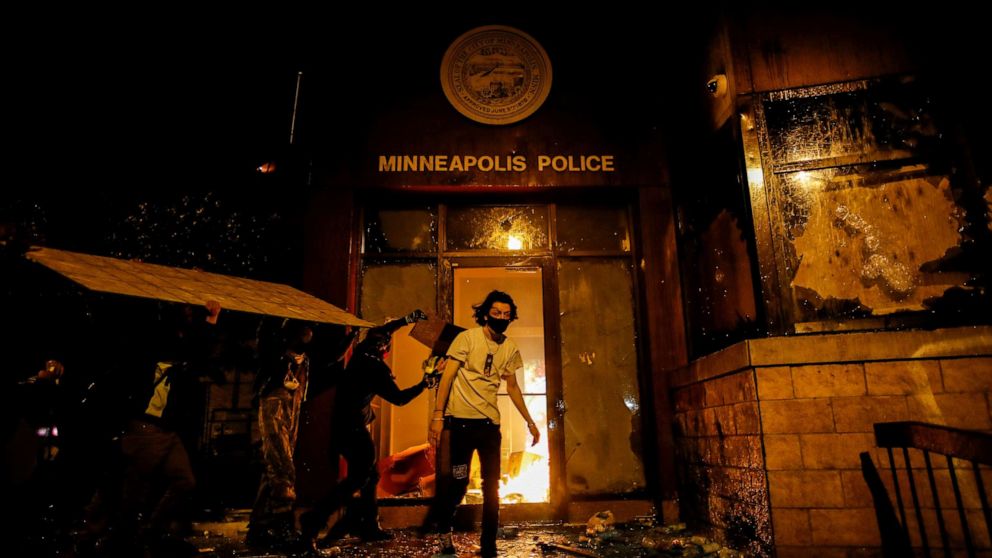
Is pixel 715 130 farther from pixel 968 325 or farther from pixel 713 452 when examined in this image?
pixel 713 452

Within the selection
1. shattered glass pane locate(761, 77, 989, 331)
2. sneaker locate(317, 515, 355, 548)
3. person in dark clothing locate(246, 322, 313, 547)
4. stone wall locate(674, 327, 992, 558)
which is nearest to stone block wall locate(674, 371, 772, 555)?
stone wall locate(674, 327, 992, 558)

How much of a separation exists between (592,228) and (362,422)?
4147mm

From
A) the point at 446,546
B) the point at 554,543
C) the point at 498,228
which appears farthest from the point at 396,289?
the point at 554,543

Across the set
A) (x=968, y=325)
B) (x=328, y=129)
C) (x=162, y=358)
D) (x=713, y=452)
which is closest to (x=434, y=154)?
(x=328, y=129)

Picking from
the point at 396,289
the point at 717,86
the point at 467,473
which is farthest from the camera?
the point at 396,289

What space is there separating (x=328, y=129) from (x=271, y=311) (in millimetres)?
3799

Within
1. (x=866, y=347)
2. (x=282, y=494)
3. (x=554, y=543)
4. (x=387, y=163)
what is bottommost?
(x=554, y=543)

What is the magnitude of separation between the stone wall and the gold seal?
4.71 m

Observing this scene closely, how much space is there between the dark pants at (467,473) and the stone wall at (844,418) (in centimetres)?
225

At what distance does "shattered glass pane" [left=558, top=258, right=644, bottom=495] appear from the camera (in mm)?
6938

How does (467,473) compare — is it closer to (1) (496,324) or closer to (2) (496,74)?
(1) (496,324)

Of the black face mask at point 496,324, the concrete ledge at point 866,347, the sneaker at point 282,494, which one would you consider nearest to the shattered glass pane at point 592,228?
the black face mask at point 496,324

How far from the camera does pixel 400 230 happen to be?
765 centimetres

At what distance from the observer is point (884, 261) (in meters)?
4.94
